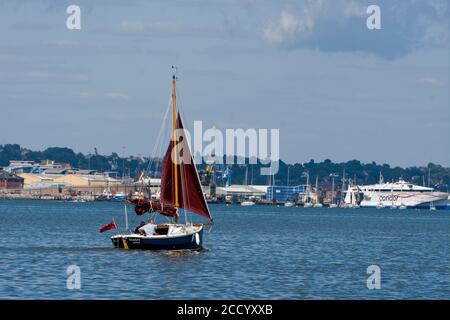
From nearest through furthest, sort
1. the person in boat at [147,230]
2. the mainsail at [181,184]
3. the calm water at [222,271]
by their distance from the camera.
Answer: the calm water at [222,271] → the person in boat at [147,230] → the mainsail at [181,184]

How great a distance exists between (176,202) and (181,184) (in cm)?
109

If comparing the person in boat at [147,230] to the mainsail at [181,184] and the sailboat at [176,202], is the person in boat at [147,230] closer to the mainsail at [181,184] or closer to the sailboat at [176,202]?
the sailboat at [176,202]

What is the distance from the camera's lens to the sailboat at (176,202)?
6275 centimetres

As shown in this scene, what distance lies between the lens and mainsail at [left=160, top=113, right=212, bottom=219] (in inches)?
2525

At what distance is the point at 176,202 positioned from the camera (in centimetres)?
6394

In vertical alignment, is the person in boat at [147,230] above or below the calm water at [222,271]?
above

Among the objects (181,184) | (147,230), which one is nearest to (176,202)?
(181,184)

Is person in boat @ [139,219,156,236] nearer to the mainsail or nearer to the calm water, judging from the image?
the calm water

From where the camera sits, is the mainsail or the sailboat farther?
the mainsail

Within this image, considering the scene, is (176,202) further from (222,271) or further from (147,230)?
(222,271)

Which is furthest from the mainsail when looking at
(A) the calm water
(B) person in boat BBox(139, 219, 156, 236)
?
(A) the calm water

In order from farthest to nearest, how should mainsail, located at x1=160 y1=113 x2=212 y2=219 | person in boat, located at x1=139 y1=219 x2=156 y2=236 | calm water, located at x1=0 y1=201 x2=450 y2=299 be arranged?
1. mainsail, located at x1=160 y1=113 x2=212 y2=219
2. person in boat, located at x1=139 y1=219 x2=156 y2=236
3. calm water, located at x1=0 y1=201 x2=450 y2=299

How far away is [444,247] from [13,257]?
135ft

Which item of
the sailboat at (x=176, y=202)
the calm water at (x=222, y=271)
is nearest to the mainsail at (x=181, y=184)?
the sailboat at (x=176, y=202)
